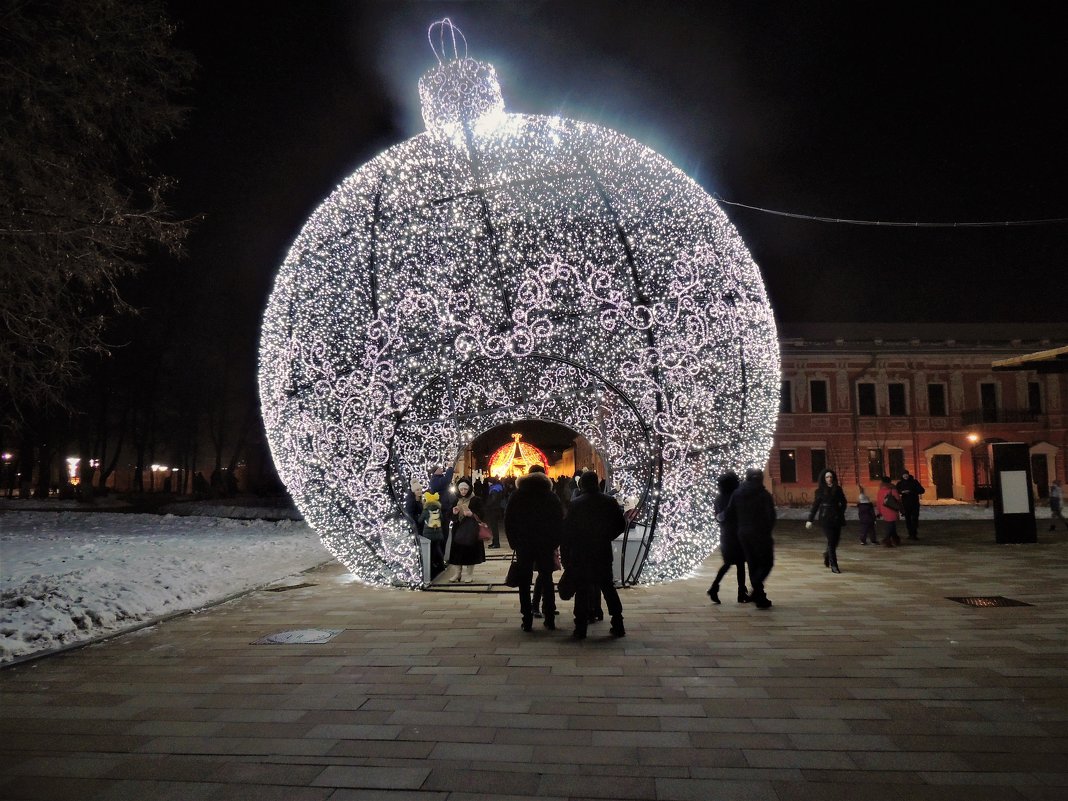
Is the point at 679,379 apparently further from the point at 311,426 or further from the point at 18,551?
the point at 18,551

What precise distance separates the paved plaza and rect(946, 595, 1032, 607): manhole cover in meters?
0.19

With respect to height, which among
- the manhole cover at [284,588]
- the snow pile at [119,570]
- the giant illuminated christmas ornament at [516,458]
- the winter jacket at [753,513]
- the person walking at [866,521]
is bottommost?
the manhole cover at [284,588]

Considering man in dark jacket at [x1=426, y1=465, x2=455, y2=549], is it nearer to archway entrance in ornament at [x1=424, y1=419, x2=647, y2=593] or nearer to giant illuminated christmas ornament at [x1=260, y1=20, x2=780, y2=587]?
archway entrance in ornament at [x1=424, y1=419, x2=647, y2=593]

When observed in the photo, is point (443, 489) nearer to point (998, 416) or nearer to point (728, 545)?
point (728, 545)

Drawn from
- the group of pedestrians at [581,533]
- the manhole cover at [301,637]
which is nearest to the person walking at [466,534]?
the group of pedestrians at [581,533]

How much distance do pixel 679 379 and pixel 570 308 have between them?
148 centimetres

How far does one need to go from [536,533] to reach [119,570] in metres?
6.44

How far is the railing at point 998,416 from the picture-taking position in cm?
3375

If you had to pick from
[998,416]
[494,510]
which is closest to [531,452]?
[494,510]

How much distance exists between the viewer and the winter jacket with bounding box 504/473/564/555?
709 cm

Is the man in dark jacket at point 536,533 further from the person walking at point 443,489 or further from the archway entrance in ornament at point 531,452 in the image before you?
the archway entrance in ornament at point 531,452

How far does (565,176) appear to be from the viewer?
27.6 ft

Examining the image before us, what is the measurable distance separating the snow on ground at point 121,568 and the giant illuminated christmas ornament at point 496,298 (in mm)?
2185

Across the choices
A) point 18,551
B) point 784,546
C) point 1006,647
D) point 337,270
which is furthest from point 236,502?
point 1006,647
